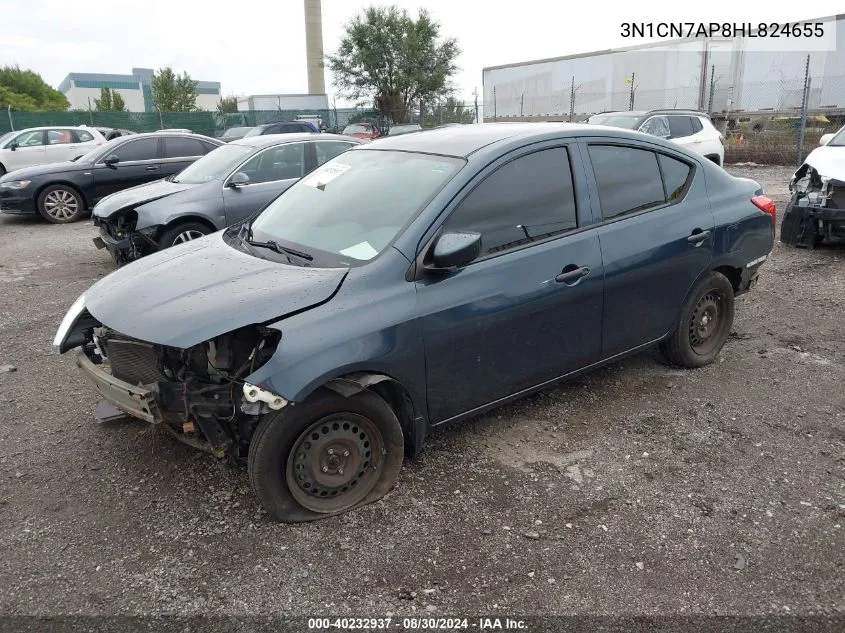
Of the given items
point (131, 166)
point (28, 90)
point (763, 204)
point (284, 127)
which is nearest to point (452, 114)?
point (284, 127)

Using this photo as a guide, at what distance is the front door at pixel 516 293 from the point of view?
3270 millimetres

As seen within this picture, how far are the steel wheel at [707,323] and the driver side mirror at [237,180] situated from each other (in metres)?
5.38

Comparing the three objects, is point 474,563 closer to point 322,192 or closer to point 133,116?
point 322,192

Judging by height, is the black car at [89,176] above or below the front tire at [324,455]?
above

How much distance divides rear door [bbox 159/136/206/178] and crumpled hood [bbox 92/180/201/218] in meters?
3.47

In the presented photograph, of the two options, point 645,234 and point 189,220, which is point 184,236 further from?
point 645,234

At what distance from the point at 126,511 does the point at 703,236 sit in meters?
3.66

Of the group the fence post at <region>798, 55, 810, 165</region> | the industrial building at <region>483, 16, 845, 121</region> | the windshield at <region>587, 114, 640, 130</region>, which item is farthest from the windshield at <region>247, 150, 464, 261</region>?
the industrial building at <region>483, 16, 845, 121</region>

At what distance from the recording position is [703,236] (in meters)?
4.27

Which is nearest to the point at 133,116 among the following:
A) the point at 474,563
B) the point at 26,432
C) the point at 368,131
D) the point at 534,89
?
the point at 368,131

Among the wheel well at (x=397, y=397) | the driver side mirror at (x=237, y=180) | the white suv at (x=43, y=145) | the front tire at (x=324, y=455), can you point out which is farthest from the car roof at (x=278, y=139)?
the white suv at (x=43, y=145)

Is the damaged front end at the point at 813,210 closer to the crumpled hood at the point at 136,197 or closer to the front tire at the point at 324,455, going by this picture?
the front tire at the point at 324,455

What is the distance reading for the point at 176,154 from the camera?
38.5 feet

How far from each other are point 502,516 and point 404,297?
1.12 meters
